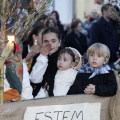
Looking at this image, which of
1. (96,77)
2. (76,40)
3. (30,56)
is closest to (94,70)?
(96,77)

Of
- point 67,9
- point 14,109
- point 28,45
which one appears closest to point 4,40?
point 14,109

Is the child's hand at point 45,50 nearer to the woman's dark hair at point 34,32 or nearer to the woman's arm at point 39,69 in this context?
the woman's arm at point 39,69

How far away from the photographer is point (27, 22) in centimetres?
458

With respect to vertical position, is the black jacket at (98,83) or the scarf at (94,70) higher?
the scarf at (94,70)

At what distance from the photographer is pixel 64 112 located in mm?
4734

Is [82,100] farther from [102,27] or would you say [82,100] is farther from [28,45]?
[102,27]

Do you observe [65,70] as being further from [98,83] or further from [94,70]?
[98,83]

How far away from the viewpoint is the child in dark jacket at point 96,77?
4855 millimetres

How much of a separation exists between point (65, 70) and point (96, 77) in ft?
1.44

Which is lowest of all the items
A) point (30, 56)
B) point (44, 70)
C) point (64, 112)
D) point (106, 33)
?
point (64, 112)

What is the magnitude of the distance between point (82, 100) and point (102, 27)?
14.2 ft

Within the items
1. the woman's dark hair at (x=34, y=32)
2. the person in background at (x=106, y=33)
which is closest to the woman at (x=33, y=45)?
the woman's dark hair at (x=34, y=32)

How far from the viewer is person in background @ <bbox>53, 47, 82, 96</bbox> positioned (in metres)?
5.27

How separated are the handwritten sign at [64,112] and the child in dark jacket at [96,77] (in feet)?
0.54
